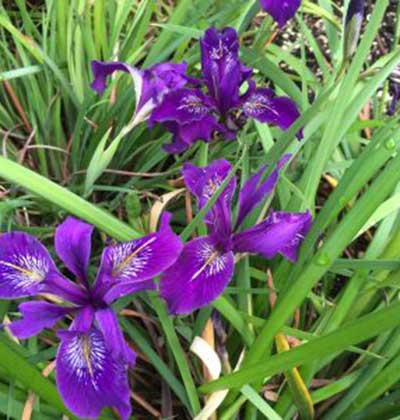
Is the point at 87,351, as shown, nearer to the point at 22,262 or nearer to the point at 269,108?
the point at 22,262

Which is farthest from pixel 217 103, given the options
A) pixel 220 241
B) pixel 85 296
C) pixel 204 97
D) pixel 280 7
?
pixel 85 296

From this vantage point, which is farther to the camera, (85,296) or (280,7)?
(280,7)

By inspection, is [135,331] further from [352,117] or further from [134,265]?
[352,117]

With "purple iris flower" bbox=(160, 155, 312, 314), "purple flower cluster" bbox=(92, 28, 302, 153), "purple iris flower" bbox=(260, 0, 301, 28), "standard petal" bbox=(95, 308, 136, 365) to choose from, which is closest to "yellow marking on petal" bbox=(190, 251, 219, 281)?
"purple iris flower" bbox=(160, 155, 312, 314)

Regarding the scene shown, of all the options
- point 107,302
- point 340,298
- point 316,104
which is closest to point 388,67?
point 316,104

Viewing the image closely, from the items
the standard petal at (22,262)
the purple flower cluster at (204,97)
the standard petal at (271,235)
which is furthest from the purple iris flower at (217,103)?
the standard petal at (22,262)

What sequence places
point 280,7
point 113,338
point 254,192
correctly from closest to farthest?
point 113,338, point 254,192, point 280,7
